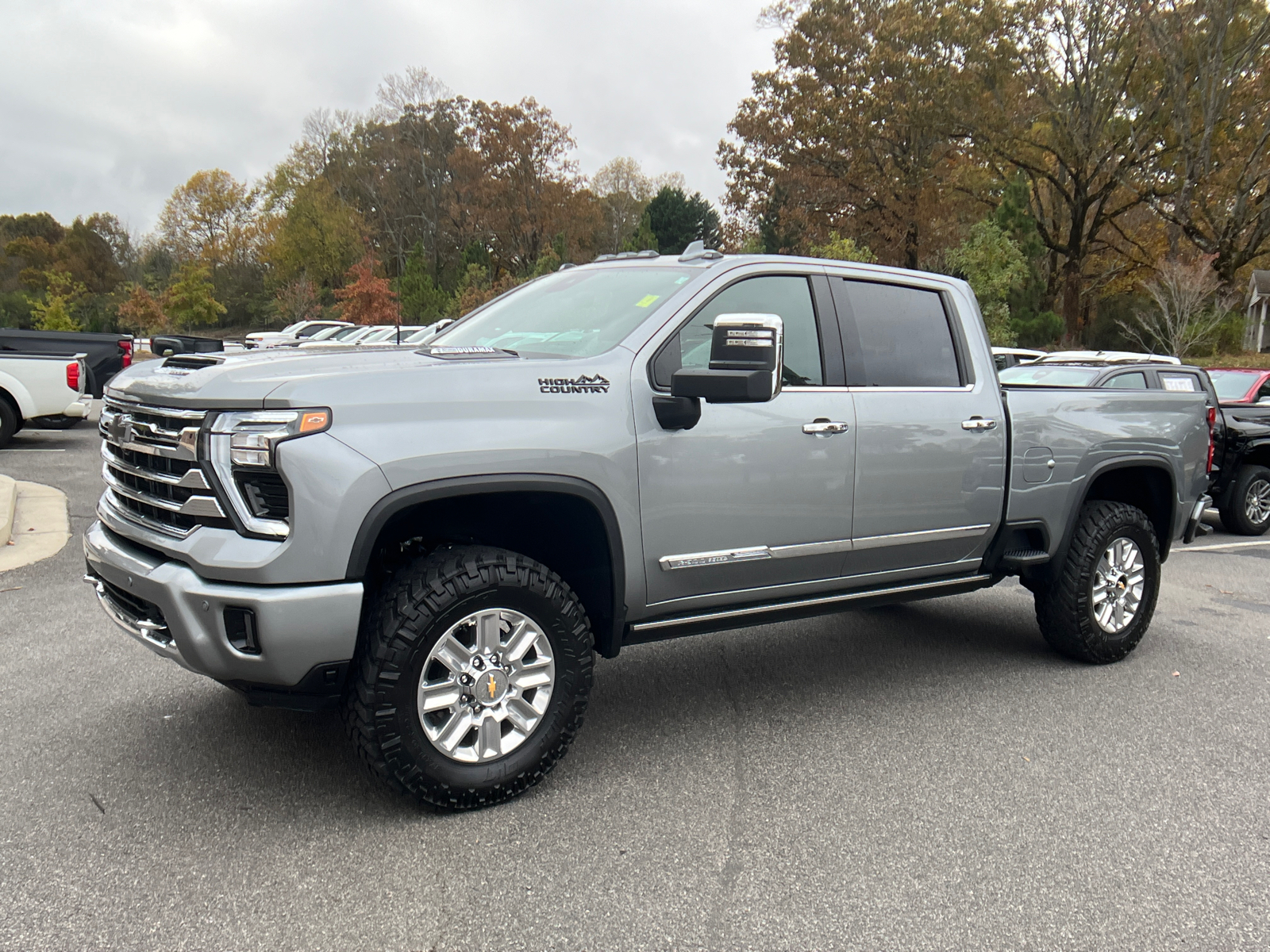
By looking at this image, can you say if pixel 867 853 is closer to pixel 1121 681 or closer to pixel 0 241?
pixel 1121 681

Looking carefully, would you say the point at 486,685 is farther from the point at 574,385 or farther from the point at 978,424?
the point at 978,424

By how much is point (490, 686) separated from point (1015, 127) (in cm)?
3699

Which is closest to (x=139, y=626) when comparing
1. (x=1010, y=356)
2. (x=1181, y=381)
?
A: (x=1181, y=381)

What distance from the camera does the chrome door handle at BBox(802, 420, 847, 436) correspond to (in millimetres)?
4004

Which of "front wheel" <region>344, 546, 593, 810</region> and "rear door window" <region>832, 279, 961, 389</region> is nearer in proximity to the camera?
"front wheel" <region>344, 546, 593, 810</region>

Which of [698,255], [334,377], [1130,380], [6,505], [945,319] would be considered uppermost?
[698,255]

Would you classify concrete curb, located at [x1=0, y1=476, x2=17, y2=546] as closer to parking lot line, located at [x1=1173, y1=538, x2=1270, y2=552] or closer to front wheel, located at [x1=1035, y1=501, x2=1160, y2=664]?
front wheel, located at [x1=1035, y1=501, x2=1160, y2=664]

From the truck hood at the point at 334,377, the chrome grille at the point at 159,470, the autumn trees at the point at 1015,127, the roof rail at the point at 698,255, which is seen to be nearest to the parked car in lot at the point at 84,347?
the chrome grille at the point at 159,470

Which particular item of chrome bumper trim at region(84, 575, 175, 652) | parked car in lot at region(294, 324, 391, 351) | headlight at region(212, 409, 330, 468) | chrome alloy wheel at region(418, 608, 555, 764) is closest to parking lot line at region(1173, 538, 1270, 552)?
chrome alloy wheel at region(418, 608, 555, 764)

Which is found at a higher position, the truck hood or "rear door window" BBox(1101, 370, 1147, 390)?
the truck hood

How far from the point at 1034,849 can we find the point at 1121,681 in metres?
2.22

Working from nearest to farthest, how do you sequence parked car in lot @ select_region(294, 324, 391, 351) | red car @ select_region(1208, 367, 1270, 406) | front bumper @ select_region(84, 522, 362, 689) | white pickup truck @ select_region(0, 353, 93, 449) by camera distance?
front bumper @ select_region(84, 522, 362, 689)
red car @ select_region(1208, 367, 1270, 406)
white pickup truck @ select_region(0, 353, 93, 449)
parked car in lot @ select_region(294, 324, 391, 351)

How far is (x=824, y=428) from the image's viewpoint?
404cm

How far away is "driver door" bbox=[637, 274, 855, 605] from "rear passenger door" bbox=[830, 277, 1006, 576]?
5.0 inches
